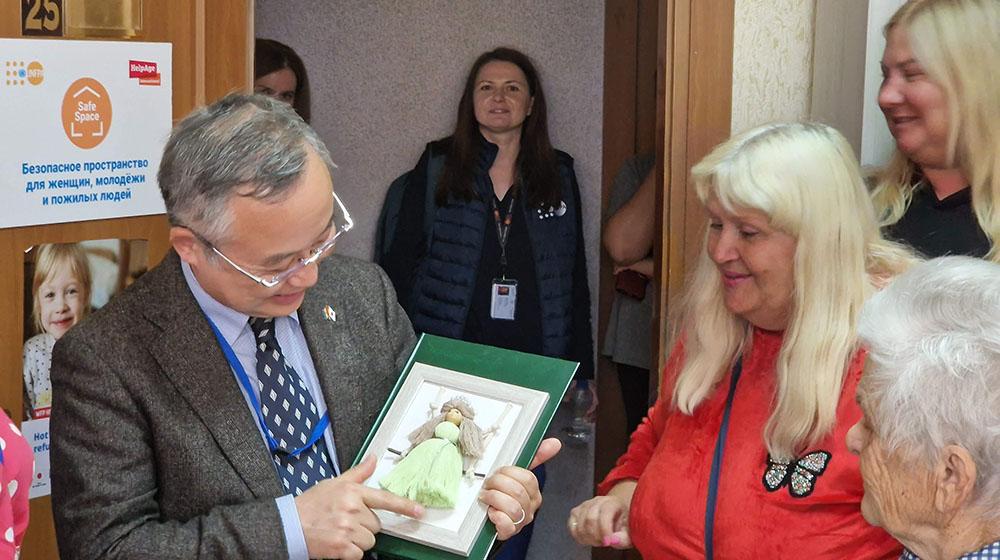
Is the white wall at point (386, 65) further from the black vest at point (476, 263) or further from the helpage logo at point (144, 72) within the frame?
the helpage logo at point (144, 72)

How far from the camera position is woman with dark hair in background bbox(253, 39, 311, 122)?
4500mm

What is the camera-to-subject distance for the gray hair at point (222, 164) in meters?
1.71

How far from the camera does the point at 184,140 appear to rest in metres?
1.74

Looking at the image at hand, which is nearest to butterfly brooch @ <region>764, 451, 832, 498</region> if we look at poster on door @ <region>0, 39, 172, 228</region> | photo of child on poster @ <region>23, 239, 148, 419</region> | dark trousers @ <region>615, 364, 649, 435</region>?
poster on door @ <region>0, 39, 172, 228</region>

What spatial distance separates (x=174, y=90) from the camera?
2691 mm

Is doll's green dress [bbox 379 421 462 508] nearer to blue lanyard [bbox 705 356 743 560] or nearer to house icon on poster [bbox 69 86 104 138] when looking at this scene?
blue lanyard [bbox 705 356 743 560]

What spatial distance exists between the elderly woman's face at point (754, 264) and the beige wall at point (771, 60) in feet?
2.48

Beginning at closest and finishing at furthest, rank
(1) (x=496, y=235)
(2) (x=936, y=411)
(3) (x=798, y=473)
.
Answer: (2) (x=936, y=411), (3) (x=798, y=473), (1) (x=496, y=235)

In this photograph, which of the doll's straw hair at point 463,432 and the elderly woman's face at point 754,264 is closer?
the doll's straw hair at point 463,432

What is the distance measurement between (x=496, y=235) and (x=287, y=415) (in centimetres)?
249

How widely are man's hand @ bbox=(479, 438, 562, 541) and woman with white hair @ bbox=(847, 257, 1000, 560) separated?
1.72 feet

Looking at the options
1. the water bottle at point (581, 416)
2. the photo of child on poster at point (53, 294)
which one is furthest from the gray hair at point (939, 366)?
the water bottle at point (581, 416)

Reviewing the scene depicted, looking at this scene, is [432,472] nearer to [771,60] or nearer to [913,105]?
[913,105]

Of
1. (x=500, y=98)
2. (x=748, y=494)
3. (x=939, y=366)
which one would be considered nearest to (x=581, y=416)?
(x=500, y=98)
